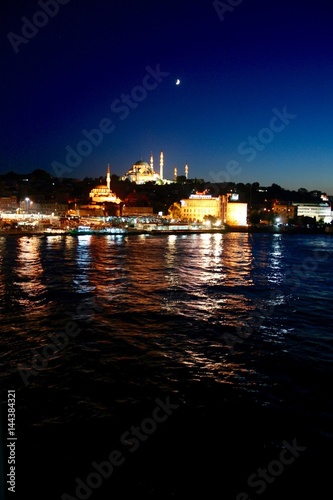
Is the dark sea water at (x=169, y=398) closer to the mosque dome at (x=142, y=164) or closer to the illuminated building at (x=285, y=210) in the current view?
the illuminated building at (x=285, y=210)

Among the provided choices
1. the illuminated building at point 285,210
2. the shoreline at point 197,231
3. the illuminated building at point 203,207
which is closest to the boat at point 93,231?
the shoreline at point 197,231

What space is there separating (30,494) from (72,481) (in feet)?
1.48

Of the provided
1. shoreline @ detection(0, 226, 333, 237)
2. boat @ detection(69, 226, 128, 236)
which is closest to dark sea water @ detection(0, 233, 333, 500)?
shoreline @ detection(0, 226, 333, 237)

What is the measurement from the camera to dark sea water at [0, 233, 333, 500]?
171 inches

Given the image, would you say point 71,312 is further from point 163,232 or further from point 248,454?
point 163,232

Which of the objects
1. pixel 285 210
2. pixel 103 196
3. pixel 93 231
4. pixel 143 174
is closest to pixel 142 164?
pixel 143 174

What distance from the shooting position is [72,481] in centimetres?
425

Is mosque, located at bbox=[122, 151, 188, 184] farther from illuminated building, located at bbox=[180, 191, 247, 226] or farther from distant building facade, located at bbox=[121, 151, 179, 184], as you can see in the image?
illuminated building, located at bbox=[180, 191, 247, 226]

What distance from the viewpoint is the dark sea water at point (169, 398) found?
436cm

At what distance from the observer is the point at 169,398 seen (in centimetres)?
612

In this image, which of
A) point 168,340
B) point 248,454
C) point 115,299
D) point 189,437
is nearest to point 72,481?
point 189,437

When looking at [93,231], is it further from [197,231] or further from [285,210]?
[285,210]

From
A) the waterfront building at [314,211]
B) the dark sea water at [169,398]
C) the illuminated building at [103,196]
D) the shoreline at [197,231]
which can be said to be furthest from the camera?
the waterfront building at [314,211]

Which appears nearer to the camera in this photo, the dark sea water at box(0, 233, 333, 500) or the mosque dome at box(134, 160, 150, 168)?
the dark sea water at box(0, 233, 333, 500)
